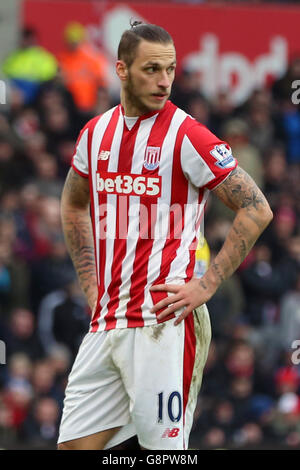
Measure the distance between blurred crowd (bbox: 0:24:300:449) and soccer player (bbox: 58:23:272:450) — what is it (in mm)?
4180

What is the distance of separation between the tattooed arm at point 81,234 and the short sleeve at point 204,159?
0.79 meters

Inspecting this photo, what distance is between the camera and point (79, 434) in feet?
17.4

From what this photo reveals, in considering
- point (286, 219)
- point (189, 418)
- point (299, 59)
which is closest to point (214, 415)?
point (286, 219)

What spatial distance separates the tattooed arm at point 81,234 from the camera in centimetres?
584

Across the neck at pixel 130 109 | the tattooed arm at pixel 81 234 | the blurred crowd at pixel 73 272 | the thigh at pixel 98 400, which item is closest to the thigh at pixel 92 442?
the thigh at pixel 98 400

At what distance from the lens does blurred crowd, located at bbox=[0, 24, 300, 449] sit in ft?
33.6

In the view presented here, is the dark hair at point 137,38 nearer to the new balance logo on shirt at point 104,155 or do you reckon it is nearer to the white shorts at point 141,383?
the new balance logo on shirt at point 104,155

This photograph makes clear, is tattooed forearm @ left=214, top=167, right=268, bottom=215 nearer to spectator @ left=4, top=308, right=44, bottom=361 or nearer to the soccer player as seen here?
the soccer player

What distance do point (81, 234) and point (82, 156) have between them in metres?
0.47

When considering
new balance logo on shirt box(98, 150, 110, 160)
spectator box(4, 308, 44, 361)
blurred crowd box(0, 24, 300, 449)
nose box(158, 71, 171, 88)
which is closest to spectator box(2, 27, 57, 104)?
blurred crowd box(0, 24, 300, 449)

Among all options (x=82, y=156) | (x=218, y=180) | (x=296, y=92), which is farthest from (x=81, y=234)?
(x=296, y=92)

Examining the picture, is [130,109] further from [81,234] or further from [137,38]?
[81,234]
